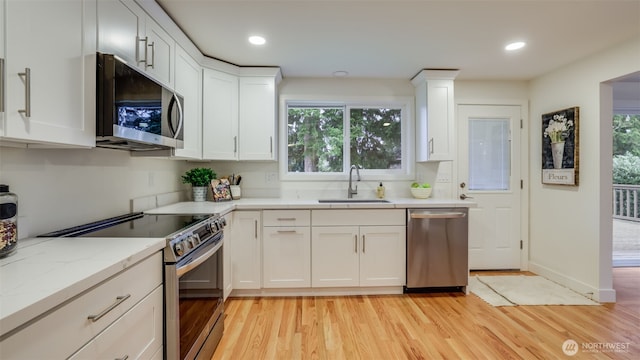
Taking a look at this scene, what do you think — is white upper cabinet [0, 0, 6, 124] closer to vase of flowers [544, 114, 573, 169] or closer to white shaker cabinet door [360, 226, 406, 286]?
white shaker cabinet door [360, 226, 406, 286]

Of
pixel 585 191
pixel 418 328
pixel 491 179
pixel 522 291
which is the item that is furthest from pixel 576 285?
pixel 418 328

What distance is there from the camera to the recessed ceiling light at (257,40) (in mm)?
2375

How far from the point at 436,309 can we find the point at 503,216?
1707mm

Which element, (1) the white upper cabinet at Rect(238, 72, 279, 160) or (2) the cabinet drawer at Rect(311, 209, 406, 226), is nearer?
(2) the cabinet drawer at Rect(311, 209, 406, 226)

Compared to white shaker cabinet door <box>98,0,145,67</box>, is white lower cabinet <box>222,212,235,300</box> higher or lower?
lower

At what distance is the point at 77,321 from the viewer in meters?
0.85

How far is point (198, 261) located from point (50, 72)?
3.46ft

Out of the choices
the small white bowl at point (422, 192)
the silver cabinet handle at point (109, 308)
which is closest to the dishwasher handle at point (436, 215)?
the small white bowl at point (422, 192)

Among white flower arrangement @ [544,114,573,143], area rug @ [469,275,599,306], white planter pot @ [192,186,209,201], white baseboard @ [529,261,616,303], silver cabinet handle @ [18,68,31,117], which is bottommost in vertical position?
area rug @ [469,275,599,306]

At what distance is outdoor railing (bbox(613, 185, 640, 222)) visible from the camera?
5.23m

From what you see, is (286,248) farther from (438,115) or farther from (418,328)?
(438,115)

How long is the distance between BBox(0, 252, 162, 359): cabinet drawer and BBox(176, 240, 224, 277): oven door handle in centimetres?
19

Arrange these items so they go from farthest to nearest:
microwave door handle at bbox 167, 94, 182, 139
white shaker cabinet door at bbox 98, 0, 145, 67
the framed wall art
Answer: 1. the framed wall art
2. microwave door handle at bbox 167, 94, 182, 139
3. white shaker cabinet door at bbox 98, 0, 145, 67

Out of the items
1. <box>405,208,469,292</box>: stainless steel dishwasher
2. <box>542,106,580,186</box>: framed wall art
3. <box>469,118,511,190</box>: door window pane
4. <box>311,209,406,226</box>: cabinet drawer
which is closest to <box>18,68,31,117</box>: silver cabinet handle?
<box>311,209,406,226</box>: cabinet drawer
